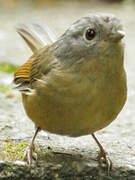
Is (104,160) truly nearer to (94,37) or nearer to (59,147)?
(59,147)

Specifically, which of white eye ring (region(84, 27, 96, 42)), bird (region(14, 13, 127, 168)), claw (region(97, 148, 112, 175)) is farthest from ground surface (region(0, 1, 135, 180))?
white eye ring (region(84, 27, 96, 42))

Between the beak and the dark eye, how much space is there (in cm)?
15

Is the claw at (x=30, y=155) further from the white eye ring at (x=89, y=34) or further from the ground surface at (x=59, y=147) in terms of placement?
the white eye ring at (x=89, y=34)

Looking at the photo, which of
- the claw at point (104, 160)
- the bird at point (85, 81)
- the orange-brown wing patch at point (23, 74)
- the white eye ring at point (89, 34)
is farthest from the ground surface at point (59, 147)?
the white eye ring at point (89, 34)

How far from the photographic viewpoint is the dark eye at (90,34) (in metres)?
3.22

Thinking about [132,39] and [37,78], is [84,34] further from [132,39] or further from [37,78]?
[132,39]

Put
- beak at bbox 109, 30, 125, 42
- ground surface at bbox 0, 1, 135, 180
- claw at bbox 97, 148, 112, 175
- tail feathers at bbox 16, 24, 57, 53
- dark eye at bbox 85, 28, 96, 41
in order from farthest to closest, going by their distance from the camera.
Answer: tail feathers at bbox 16, 24, 57, 53
claw at bbox 97, 148, 112, 175
ground surface at bbox 0, 1, 135, 180
dark eye at bbox 85, 28, 96, 41
beak at bbox 109, 30, 125, 42

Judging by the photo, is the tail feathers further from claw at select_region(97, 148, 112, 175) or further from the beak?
the beak

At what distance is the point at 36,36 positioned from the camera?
16.2 ft

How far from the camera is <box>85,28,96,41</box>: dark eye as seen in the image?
3.22 m

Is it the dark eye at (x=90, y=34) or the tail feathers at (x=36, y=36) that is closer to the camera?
the dark eye at (x=90, y=34)

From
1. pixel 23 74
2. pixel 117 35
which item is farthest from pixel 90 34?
pixel 23 74

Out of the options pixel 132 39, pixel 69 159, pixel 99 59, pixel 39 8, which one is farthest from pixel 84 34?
pixel 39 8

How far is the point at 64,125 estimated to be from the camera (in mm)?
3328
